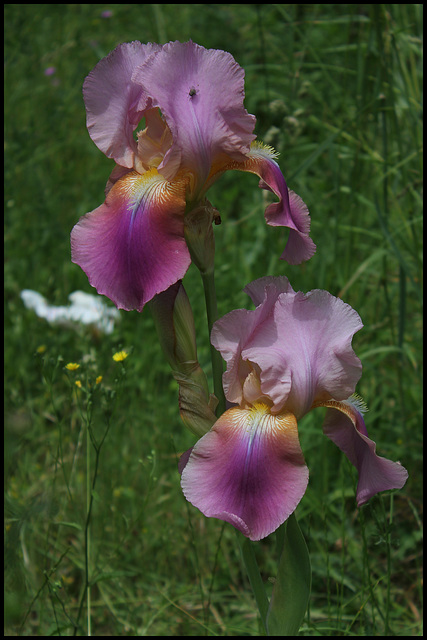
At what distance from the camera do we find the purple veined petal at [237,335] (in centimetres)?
139

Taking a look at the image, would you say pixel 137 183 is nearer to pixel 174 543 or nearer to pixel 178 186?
pixel 178 186

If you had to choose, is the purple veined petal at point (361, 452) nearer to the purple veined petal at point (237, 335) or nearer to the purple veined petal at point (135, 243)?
the purple veined petal at point (237, 335)

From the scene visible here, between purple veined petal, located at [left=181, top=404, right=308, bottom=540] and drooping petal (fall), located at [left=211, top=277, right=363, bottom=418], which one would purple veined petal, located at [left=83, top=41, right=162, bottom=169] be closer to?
drooping petal (fall), located at [left=211, top=277, right=363, bottom=418]

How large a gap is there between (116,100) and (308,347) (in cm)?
67

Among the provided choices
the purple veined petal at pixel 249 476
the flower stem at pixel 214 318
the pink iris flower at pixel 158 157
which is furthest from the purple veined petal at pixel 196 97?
the purple veined petal at pixel 249 476

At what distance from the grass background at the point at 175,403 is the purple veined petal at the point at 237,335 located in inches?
17.8

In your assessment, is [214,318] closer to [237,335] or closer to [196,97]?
[237,335]

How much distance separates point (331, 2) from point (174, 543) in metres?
3.11

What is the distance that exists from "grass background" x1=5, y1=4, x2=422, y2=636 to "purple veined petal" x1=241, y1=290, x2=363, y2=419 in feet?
1.28

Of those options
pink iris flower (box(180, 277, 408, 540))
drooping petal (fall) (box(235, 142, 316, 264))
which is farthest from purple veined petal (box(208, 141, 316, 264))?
pink iris flower (box(180, 277, 408, 540))

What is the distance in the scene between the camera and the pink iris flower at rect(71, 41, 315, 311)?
1309 millimetres

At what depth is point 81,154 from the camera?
15.2 ft

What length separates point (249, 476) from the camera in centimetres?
124

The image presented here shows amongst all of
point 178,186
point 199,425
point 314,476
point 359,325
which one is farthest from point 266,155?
point 314,476
